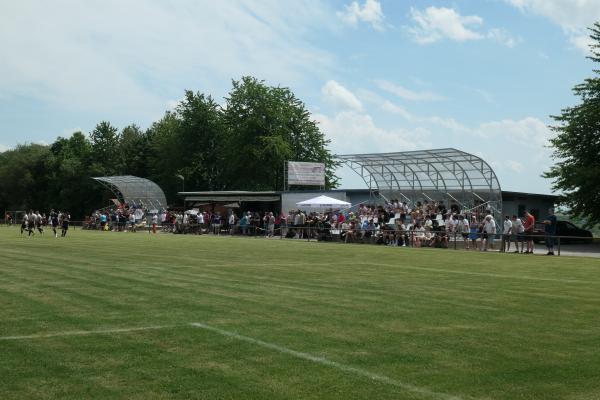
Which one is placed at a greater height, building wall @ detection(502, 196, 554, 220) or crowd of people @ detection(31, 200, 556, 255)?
building wall @ detection(502, 196, 554, 220)

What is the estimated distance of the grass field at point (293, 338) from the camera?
17.9ft

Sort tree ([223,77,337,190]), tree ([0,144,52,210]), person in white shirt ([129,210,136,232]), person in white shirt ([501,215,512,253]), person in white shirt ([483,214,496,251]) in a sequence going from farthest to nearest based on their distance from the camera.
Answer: tree ([0,144,52,210]) → tree ([223,77,337,190]) → person in white shirt ([129,210,136,232]) → person in white shirt ([483,214,496,251]) → person in white shirt ([501,215,512,253])

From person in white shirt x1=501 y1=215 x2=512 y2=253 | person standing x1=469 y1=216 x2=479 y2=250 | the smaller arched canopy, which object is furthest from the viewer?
the smaller arched canopy

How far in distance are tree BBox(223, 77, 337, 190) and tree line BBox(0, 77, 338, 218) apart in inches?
4.5

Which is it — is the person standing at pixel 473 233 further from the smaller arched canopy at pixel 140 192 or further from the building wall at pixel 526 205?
the smaller arched canopy at pixel 140 192

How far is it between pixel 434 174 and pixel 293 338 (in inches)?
1313

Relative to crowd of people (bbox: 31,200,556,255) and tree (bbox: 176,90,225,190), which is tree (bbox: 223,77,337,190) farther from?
crowd of people (bbox: 31,200,556,255)

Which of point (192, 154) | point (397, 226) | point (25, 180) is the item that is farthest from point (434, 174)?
point (25, 180)

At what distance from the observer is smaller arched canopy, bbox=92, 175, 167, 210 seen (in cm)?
6638

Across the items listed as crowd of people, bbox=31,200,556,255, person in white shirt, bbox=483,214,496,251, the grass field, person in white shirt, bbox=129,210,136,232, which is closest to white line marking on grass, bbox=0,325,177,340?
the grass field

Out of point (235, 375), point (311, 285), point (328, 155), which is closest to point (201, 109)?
point (328, 155)

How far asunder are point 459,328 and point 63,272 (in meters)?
9.85

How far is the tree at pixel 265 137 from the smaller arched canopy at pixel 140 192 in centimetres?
1152

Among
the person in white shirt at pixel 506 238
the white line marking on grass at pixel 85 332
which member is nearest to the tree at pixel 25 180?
the person in white shirt at pixel 506 238
